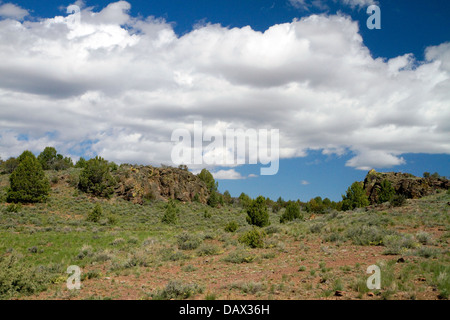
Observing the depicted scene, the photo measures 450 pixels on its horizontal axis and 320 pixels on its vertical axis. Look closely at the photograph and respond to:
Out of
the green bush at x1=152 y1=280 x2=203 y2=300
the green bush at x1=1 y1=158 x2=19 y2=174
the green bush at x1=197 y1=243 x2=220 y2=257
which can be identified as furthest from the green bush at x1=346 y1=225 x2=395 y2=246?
the green bush at x1=1 y1=158 x2=19 y2=174

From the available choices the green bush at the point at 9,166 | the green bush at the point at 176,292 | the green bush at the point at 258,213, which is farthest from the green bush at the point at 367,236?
the green bush at the point at 9,166

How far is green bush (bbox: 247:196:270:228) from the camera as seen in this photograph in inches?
1407

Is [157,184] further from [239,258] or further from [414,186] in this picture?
[239,258]

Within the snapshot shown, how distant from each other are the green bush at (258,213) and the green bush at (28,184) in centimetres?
3666

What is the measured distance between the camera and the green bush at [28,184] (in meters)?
47.7

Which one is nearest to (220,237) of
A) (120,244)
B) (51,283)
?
(120,244)

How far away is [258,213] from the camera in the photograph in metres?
36.0

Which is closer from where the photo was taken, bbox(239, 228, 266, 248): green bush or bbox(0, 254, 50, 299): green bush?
bbox(0, 254, 50, 299): green bush

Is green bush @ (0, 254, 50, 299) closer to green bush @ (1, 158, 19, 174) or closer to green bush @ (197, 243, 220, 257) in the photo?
green bush @ (197, 243, 220, 257)

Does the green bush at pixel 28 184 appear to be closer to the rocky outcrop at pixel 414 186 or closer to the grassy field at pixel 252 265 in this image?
the grassy field at pixel 252 265

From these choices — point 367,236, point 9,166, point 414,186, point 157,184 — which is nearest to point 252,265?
point 367,236

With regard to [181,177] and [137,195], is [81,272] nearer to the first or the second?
[137,195]

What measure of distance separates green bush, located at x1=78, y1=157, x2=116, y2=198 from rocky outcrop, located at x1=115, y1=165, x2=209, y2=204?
7.84 ft

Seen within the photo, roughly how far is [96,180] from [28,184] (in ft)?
41.4
